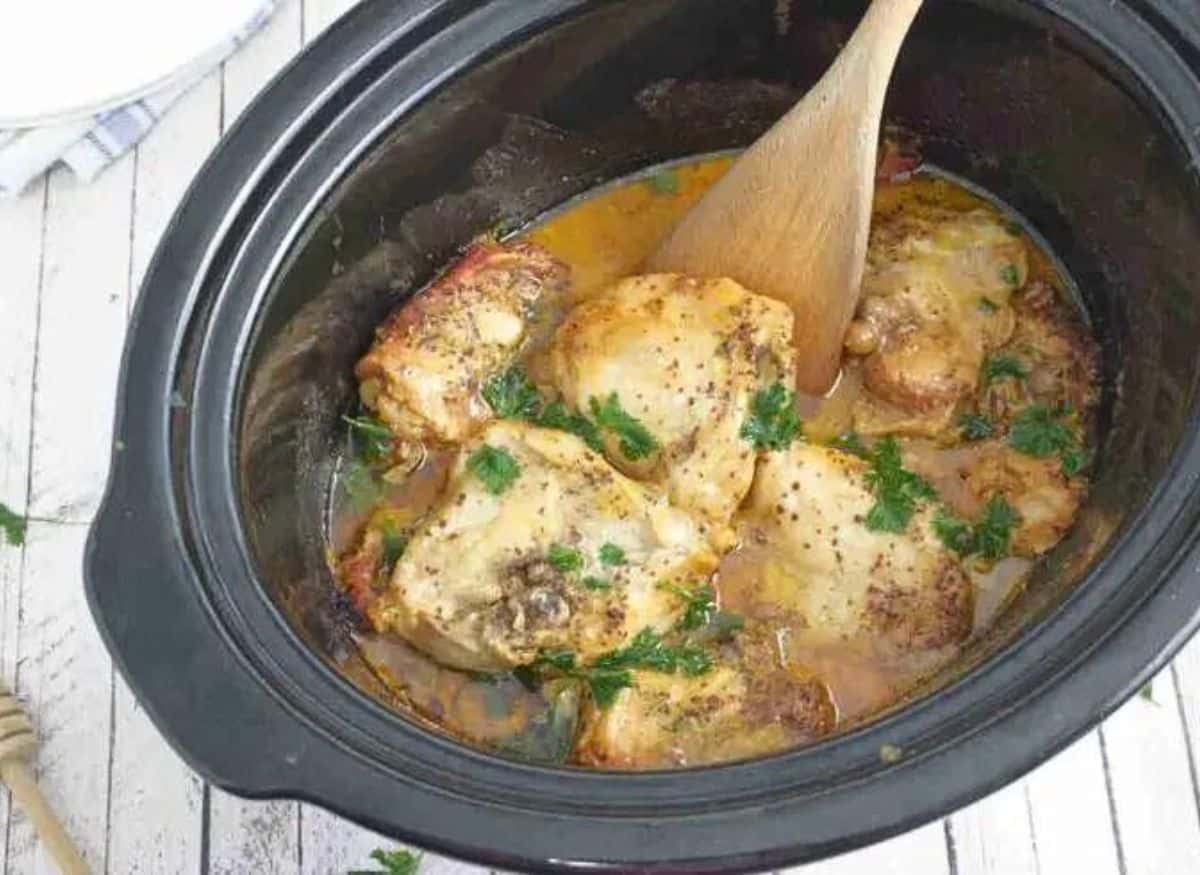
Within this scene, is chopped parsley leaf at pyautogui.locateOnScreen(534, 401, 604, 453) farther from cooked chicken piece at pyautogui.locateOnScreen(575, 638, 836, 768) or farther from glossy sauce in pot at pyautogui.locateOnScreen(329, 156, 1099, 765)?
cooked chicken piece at pyautogui.locateOnScreen(575, 638, 836, 768)

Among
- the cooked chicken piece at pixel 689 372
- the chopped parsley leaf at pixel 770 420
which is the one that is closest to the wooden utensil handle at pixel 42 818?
the cooked chicken piece at pixel 689 372

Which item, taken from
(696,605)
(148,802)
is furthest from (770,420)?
(148,802)

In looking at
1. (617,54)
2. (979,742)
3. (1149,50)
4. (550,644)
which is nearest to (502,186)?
(617,54)

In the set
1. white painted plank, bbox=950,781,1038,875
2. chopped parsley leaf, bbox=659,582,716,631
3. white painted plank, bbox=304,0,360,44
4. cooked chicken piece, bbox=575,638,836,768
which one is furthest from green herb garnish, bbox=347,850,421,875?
white painted plank, bbox=304,0,360,44

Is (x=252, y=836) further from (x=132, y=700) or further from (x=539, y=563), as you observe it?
(x=539, y=563)

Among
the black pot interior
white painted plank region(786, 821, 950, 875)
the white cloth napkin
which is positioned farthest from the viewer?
the white cloth napkin

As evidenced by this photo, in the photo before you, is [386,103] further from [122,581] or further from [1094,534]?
[1094,534]

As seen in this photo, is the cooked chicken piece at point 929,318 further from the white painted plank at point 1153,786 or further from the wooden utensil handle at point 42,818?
the wooden utensil handle at point 42,818
